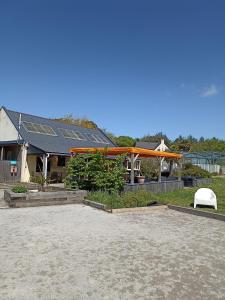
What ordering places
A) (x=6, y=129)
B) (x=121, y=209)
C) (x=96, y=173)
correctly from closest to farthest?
(x=121, y=209) < (x=96, y=173) < (x=6, y=129)

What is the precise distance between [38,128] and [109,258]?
66.8ft

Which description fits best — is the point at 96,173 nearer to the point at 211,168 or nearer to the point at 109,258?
the point at 109,258

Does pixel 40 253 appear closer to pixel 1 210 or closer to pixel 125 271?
pixel 125 271

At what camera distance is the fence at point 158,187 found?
1537 cm

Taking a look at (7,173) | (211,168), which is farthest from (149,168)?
(211,168)

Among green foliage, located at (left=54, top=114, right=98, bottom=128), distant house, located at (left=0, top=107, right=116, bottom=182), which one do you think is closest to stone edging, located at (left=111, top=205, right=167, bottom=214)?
distant house, located at (left=0, top=107, right=116, bottom=182)

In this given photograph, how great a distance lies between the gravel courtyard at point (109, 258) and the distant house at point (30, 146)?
11.8 metres

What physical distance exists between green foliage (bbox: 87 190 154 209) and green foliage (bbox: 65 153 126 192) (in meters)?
0.60

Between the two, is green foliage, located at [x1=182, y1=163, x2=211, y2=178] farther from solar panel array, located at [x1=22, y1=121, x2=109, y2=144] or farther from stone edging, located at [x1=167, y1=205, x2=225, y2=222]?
stone edging, located at [x1=167, y1=205, x2=225, y2=222]

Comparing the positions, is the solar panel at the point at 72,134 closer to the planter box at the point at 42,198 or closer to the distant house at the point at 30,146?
the distant house at the point at 30,146

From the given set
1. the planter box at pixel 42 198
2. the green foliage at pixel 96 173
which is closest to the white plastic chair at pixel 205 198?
the green foliage at pixel 96 173

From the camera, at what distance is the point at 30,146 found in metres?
21.4

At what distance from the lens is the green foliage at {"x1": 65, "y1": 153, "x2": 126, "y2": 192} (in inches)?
562

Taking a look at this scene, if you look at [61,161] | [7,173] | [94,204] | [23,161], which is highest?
[61,161]
